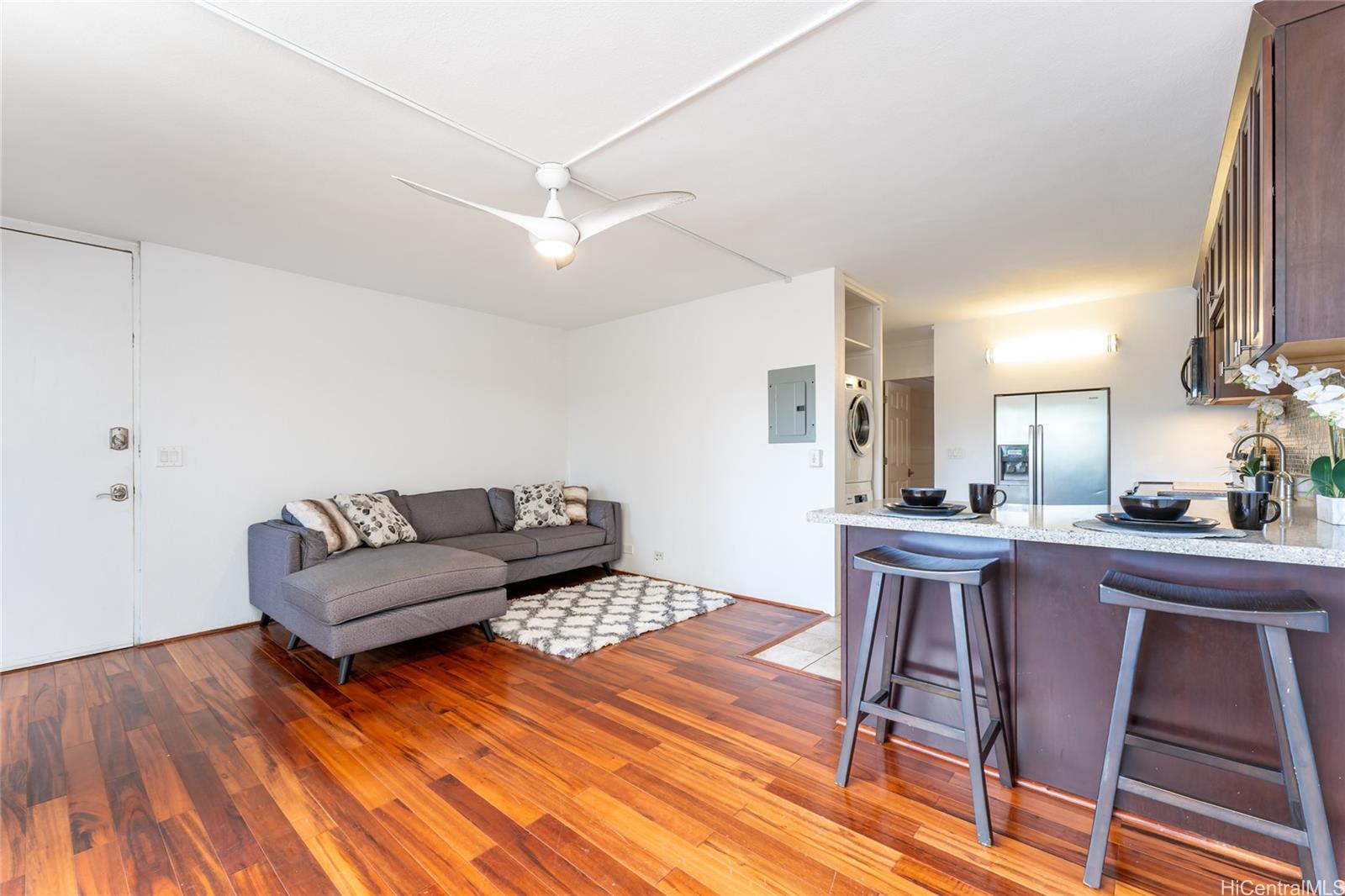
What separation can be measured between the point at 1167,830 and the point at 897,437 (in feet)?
16.7

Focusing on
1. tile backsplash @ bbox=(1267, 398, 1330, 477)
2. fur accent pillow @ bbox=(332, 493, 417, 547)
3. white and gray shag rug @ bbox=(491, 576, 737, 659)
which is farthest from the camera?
fur accent pillow @ bbox=(332, 493, 417, 547)

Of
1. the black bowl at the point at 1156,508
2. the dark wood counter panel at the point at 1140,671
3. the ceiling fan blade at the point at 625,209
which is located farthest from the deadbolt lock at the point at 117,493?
the black bowl at the point at 1156,508

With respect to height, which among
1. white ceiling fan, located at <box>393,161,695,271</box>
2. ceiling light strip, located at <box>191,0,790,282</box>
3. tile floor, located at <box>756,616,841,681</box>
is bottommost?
tile floor, located at <box>756,616,841,681</box>

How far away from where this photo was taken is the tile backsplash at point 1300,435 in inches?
104

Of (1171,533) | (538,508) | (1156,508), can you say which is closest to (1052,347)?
(1156,508)

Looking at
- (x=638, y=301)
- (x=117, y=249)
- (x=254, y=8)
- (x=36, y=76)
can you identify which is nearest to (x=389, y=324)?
(x=117, y=249)

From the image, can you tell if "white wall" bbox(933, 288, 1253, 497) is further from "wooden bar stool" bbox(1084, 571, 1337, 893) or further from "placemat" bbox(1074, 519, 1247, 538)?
"wooden bar stool" bbox(1084, 571, 1337, 893)

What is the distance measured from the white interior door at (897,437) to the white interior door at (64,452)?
617 centimetres

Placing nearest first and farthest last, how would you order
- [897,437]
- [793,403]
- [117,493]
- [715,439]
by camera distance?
1. [117,493]
2. [793,403]
3. [715,439]
4. [897,437]

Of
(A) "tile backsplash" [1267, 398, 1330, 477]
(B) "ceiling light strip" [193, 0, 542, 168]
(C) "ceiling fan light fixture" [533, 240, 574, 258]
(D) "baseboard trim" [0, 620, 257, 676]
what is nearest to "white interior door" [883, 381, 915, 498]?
(A) "tile backsplash" [1267, 398, 1330, 477]

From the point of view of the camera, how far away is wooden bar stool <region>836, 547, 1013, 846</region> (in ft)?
5.77

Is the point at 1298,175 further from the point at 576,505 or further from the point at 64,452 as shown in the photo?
the point at 64,452

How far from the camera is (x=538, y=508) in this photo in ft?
16.5

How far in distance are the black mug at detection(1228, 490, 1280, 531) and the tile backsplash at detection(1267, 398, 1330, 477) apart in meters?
1.17
